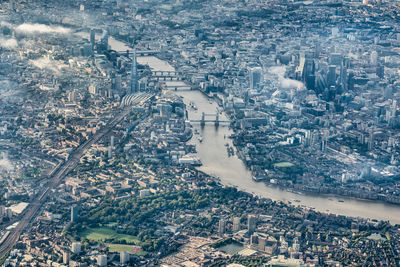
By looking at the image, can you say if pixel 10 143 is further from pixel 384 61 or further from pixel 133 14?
pixel 133 14

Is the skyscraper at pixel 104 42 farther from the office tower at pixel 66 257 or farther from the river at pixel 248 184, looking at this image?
the office tower at pixel 66 257

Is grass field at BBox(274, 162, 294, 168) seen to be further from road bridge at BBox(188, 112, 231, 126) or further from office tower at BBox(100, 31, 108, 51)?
office tower at BBox(100, 31, 108, 51)

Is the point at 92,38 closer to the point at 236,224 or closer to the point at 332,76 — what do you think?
the point at 332,76

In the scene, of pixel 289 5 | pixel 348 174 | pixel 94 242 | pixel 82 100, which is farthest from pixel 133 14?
pixel 94 242

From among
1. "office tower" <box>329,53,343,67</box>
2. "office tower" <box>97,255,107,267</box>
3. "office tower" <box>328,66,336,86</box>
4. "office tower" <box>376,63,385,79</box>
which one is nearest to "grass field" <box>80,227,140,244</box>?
"office tower" <box>97,255,107,267</box>

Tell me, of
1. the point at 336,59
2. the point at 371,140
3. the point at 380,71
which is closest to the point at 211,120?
A: the point at 371,140

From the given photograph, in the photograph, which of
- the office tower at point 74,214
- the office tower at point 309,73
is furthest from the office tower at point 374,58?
the office tower at point 74,214
